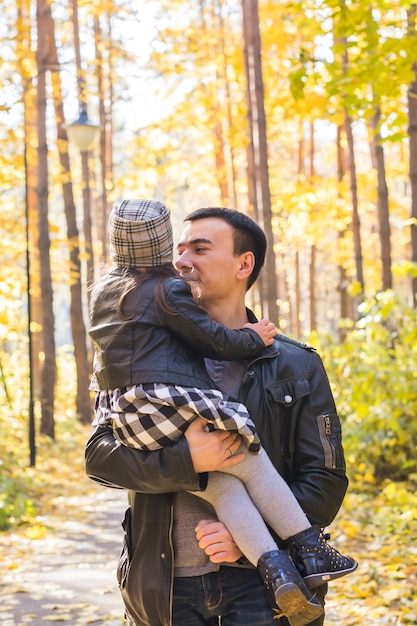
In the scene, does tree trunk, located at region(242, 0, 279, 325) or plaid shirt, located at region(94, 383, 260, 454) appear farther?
tree trunk, located at region(242, 0, 279, 325)

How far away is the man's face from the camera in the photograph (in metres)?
2.55

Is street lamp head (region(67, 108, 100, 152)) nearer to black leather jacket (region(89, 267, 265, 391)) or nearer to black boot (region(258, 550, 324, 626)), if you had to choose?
black leather jacket (region(89, 267, 265, 391))

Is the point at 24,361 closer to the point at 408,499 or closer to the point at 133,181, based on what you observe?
the point at 133,181

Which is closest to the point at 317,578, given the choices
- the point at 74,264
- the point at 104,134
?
the point at 74,264

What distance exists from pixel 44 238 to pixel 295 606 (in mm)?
11811

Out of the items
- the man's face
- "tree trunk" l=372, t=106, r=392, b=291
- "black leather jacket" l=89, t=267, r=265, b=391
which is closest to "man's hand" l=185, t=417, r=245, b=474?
"black leather jacket" l=89, t=267, r=265, b=391

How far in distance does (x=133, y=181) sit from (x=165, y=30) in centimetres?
386

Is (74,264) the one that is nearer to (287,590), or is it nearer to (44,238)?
(44,238)

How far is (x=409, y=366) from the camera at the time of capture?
7824mm

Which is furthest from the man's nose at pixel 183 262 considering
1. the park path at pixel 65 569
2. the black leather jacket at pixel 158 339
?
the park path at pixel 65 569

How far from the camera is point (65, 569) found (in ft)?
21.8

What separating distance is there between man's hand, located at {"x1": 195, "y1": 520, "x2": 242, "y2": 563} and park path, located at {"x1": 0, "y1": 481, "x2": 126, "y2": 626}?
3268 millimetres

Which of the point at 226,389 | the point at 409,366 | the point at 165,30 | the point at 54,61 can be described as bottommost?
the point at 409,366

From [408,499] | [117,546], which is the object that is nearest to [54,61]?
[117,546]
